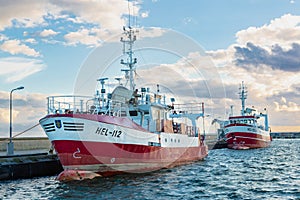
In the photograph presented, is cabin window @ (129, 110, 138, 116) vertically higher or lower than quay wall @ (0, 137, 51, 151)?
higher

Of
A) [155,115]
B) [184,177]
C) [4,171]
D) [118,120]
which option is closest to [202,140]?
[155,115]

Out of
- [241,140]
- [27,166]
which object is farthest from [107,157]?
[241,140]

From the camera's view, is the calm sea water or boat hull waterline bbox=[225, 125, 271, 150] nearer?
the calm sea water

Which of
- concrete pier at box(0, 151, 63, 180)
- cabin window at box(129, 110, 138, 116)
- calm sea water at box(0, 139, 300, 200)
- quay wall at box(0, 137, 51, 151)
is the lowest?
calm sea water at box(0, 139, 300, 200)

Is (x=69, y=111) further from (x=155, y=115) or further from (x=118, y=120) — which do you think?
(x=155, y=115)

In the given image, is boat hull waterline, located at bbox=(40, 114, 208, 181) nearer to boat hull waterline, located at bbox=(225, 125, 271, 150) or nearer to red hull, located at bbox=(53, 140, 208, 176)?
red hull, located at bbox=(53, 140, 208, 176)

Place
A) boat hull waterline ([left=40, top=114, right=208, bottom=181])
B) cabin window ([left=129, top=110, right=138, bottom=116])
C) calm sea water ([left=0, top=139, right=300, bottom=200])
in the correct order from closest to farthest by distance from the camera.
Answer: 1. calm sea water ([left=0, top=139, right=300, bottom=200])
2. boat hull waterline ([left=40, top=114, right=208, bottom=181])
3. cabin window ([left=129, top=110, right=138, bottom=116])

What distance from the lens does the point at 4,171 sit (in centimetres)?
2611

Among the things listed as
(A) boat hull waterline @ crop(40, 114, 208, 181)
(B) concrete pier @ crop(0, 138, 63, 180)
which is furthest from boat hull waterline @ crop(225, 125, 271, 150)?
(B) concrete pier @ crop(0, 138, 63, 180)

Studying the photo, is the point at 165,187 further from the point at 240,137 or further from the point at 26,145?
the point at 240,137

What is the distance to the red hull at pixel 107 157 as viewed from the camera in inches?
949

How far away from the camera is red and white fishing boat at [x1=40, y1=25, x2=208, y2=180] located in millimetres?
24000

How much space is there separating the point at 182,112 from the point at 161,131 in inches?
416

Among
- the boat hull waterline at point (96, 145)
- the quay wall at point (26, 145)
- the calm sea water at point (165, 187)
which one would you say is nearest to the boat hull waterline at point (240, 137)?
the quay wall at point (26, 145)
